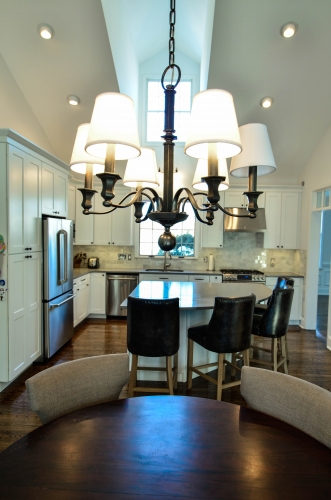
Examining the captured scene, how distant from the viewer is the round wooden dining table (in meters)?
0.81

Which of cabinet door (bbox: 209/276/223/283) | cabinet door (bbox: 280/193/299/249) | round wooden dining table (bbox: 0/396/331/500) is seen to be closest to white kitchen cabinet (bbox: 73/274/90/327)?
cabinet door (bbox: 209/276/223/283)

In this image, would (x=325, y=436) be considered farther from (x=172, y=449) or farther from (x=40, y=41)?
(x=40, y=41)

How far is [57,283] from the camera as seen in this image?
3607 mm

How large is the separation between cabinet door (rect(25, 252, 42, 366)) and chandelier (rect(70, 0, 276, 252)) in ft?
6.24

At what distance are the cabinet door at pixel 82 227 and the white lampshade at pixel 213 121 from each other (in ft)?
15.2

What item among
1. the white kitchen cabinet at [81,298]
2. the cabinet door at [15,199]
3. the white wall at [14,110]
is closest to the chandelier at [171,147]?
the cabinet door at [15,199]

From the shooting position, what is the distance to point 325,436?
1124 mm

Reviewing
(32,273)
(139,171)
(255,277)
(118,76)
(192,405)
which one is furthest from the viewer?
(255,277)

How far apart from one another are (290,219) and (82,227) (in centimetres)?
396

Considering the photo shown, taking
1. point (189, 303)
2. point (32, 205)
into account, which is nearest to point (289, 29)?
point (189, 303)

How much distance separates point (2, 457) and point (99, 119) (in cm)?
121


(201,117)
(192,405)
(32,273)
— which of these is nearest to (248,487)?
(192,405)

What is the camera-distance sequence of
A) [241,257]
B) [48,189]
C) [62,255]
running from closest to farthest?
1. [48,189]
2. [62,255]
3. [241,257]

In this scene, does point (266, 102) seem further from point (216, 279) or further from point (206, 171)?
point (206, 171)
